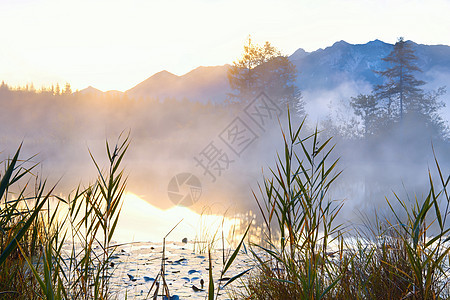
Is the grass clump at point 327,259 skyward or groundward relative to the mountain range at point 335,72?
groundward

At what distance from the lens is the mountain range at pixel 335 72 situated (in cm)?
14150

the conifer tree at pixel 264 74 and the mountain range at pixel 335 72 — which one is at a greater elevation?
the mountain range at pixel 335 72

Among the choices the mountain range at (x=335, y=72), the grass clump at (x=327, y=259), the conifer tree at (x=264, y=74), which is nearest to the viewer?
the grass clump at (x=327, y=259)

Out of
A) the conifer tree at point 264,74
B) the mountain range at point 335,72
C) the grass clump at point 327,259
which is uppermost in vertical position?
the mountain range at point 335,72

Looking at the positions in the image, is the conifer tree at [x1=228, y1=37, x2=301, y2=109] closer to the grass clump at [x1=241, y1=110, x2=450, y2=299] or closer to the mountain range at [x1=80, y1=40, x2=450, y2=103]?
the grass clump at [x1=241, y1=110, x2=450, y2=299]

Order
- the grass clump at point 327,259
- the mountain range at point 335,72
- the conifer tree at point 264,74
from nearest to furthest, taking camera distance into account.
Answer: the grass clump at point 327,259 → the conifer tree at point 264,74 → the mountain range at point 335,72

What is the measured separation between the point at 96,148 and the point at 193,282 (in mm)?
42897

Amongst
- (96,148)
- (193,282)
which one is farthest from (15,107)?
(193,282)

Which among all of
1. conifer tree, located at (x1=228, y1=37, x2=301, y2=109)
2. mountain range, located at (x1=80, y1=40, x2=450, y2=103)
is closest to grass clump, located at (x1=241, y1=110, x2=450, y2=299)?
conifer tree, located at (x1=228, y1=37, x2=301, y2=109)

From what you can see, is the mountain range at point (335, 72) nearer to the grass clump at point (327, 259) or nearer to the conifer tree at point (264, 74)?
the conifer tree at point (264, 74)

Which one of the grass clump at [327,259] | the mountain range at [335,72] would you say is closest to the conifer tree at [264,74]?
the grass clump at [327,259]

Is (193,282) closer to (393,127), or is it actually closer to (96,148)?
(393,127)

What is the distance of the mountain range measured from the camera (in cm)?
14150

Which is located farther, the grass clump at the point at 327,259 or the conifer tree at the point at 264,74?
the conifer tree at the point at 264,74
